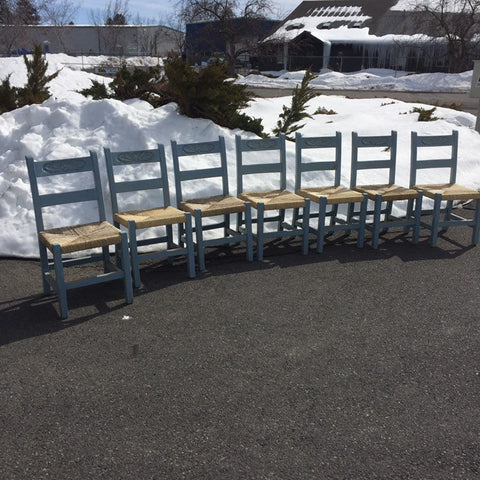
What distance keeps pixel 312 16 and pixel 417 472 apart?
51.8 metres

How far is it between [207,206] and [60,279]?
1.81 metres

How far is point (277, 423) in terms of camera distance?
316 centimetres

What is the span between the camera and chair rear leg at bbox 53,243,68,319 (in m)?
4.33

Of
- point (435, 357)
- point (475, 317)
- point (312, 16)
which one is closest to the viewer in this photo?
point (435, 357)

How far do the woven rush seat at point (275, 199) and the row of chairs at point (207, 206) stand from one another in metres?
0.01

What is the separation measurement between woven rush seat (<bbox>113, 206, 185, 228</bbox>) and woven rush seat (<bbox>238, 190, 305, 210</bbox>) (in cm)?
95

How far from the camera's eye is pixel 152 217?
5207 millimetres

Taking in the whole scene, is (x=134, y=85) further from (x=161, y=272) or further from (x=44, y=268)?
(x=44, y=268)

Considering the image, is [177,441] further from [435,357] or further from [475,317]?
[475,317]

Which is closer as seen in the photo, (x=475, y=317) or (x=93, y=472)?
(x=93, y=472)

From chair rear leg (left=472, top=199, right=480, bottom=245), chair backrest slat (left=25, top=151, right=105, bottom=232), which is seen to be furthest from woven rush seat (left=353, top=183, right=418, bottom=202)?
chair backrest slat (left=25, top=151, right=105, bottom=232)

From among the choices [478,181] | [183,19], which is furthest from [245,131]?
[183,19]

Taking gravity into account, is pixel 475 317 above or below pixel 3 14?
below

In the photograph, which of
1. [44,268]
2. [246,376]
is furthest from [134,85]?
[246,376]
